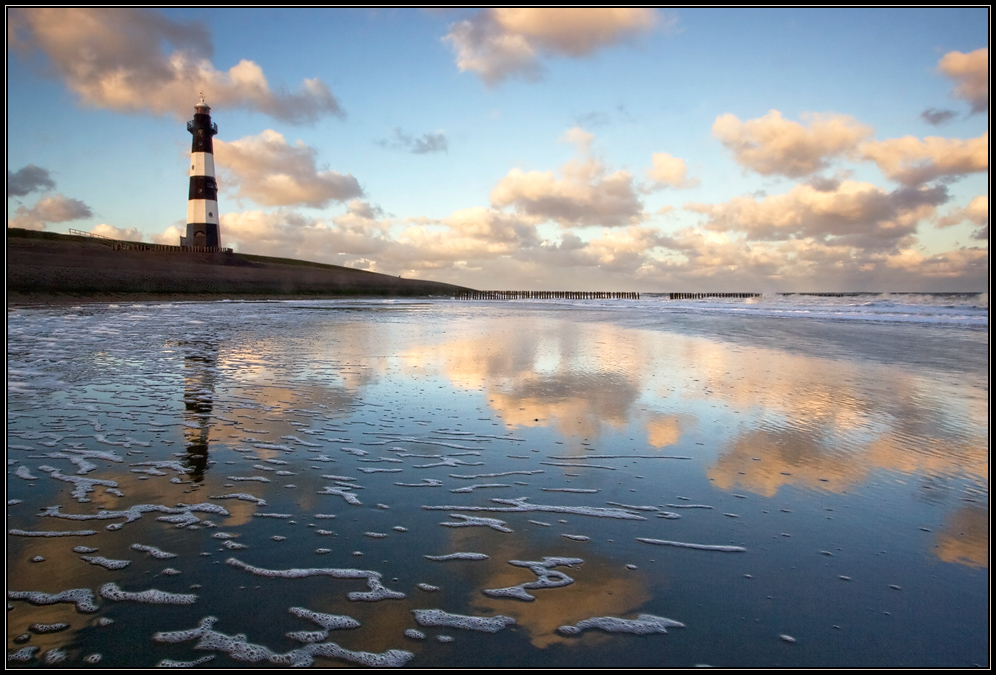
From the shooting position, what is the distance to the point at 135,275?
3356 centimetres

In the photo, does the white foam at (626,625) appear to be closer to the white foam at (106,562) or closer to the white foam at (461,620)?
the white foam at (461,620)

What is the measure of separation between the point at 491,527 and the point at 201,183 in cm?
5059

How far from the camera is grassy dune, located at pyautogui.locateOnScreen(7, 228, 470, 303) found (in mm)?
26652

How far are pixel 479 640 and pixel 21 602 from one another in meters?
1.99

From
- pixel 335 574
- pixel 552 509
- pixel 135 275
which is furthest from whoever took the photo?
pixel 135 275

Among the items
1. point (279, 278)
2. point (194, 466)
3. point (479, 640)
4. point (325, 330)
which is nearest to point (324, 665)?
point (479, 640)

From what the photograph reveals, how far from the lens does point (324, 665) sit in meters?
1.89

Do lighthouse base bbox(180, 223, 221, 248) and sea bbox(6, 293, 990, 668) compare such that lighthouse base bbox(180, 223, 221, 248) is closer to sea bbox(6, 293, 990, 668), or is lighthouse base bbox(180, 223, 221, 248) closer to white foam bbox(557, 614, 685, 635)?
sea bbox(6, 293, 990, 668)

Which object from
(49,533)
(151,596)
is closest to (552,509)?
(151,596)

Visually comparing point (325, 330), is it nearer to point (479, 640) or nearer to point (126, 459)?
point (126, 459)

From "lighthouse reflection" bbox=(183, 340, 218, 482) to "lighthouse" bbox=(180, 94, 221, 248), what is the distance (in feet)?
131

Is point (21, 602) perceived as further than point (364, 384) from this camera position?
No

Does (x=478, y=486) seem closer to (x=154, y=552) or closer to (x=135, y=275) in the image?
(x=154, y=552)

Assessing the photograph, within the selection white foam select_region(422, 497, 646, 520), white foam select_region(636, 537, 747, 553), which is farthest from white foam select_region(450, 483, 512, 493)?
white foam select_region(636, 537, 747, 553)
